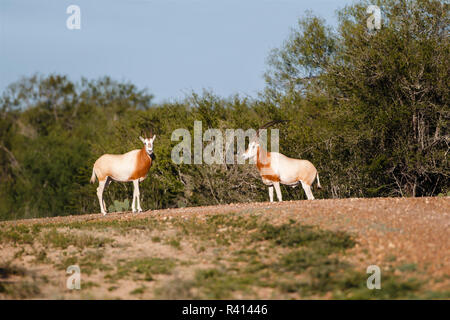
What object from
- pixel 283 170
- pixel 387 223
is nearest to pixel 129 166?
pixel 283 170

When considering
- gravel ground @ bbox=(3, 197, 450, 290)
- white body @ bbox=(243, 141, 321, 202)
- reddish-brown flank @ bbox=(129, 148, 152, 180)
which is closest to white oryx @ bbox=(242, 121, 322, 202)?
white body @ bbox=(243, 141, 321, 202)

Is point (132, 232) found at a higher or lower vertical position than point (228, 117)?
lower

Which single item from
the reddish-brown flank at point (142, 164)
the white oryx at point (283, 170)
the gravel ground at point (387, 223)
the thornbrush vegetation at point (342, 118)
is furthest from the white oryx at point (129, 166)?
the thornbrush vegetation at point (342, 118)

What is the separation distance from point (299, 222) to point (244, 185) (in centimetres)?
1260

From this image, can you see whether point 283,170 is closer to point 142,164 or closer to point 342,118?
point 142,164

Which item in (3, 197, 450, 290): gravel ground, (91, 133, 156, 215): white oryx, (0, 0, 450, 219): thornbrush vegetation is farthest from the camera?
(0, 0, 450, 219): thornbrush vegetation

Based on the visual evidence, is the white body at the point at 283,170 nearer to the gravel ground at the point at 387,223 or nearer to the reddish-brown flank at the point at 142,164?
the gravel ground at the point at 387,223

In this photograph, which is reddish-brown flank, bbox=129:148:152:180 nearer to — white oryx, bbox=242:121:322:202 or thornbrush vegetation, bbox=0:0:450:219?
white oryx, bbox=242:121:322:202

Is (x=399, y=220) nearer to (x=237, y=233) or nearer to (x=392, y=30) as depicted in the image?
(x=237, y=233)

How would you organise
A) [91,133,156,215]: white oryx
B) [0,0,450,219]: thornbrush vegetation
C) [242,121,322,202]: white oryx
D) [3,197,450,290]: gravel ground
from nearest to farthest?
[3,197,450,290]: gravel ground
[242,121,322,202]: white oryx
[91,133,156,215]: white oryx
[0,0,450,219]: thornbrush vegetation

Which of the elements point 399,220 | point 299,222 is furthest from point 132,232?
point 399,220

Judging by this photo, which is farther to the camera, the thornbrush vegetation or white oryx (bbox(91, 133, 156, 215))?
the thornbrush vegetation

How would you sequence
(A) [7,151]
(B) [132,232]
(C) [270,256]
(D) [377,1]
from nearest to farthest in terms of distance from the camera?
(C) [270,256], (B) [132,232], (D) [377,1], (A) [7,151]

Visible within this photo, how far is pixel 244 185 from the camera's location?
25.4 metres
